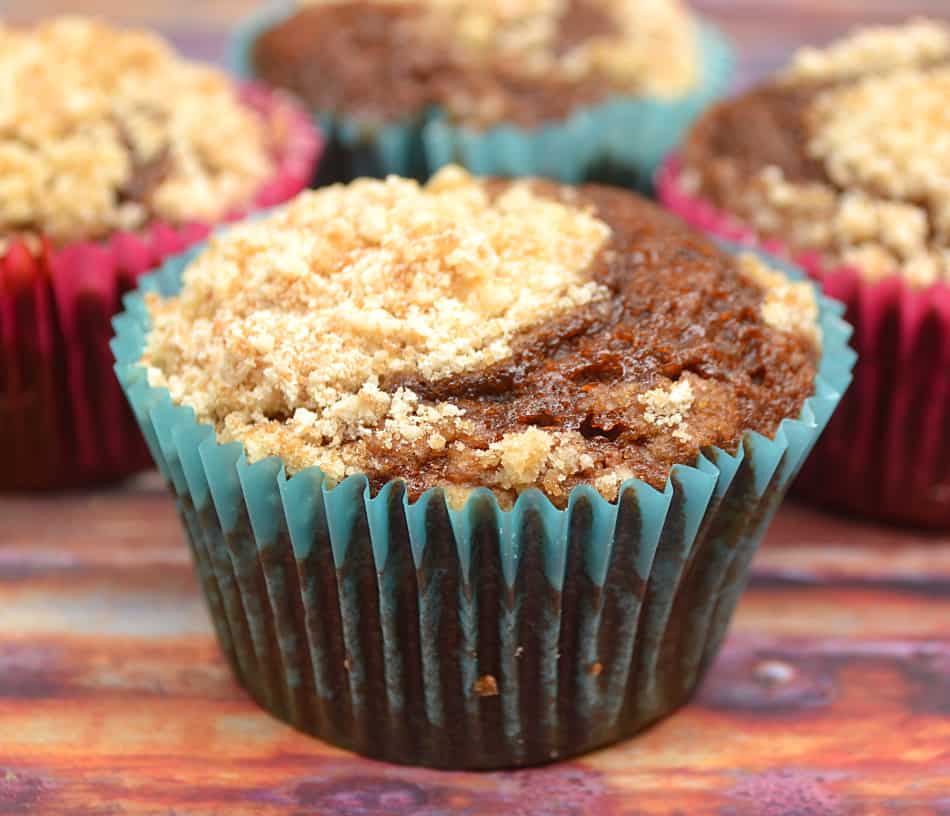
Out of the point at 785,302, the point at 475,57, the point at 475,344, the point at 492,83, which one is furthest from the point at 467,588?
the point at 475,57

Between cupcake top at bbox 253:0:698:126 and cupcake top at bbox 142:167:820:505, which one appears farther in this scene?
cupcake top at bbox 253:0:698:126

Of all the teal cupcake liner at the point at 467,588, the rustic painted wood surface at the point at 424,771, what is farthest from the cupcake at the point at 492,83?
the teal cupcake liner at the point at 467,588

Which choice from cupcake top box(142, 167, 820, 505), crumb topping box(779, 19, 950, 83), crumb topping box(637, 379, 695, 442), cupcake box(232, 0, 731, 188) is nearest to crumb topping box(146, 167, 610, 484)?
cupcake top box(142, 167, 820, 505)

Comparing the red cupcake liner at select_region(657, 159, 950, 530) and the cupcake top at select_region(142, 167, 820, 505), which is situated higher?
the cupcake top at select_region(142, 167, 820, 505)

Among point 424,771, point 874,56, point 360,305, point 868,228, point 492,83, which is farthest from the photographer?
point 492,83

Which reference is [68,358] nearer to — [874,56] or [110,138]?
[110,138]

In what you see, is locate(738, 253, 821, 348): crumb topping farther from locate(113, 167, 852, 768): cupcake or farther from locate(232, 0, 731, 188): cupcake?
locate(232, 0, 731, 188): cupcake

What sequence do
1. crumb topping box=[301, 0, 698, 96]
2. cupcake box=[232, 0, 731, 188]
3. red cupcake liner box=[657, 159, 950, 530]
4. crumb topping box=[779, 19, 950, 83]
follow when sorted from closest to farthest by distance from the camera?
red cupcake liner box=[657, 159, 950, 530], crumb topping box=[779, 19, 950, 83], cupcake box=[232, 0, 731, 188], crumb topping box=[301, 0, 698, 96]

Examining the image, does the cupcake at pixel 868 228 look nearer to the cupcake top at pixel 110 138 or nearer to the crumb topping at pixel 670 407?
the crumb topping at pixel 670 407

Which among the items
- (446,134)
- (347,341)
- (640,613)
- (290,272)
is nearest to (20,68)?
(446,134)
